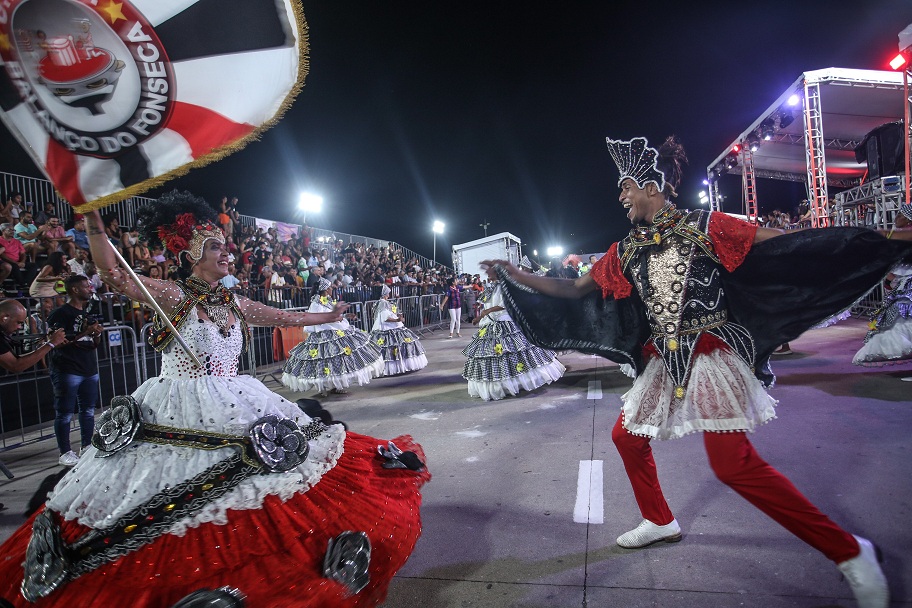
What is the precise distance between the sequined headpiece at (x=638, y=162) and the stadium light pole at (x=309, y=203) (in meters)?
20.4

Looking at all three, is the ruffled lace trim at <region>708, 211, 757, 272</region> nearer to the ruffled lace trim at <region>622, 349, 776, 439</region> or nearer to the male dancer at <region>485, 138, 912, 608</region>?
the male dancer at <region>485, 138, 912, 608</region>

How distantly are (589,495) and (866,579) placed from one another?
5.93 feet

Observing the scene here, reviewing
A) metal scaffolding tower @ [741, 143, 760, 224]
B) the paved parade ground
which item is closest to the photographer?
the paved parade ground

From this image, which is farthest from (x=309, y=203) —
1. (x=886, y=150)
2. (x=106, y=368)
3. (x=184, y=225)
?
(x=184, y=225)

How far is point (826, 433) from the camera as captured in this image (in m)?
4.75

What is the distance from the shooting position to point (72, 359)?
5520 millimetres

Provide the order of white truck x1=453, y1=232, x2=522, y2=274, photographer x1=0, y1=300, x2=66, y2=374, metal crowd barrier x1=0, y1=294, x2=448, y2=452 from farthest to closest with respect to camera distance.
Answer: white truck x1=453, y1=232, x2=522, y2=274
metal crowd barrier x1=0, y1=294, x2=448, y2=452
photographer x1=0, y1=300, x2=66, y2=374

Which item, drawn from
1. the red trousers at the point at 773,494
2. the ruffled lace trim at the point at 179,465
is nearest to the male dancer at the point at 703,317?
the red trousers at the point at 773,494

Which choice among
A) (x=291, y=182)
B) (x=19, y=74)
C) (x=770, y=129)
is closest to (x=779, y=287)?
(x=19, y=74)

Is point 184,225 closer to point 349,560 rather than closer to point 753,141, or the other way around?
point 349,560

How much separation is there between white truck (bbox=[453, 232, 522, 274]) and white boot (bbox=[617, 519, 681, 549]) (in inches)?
902

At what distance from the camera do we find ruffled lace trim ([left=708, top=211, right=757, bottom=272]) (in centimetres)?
281

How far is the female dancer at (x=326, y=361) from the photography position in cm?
880

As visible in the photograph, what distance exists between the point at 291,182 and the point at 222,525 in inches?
880
